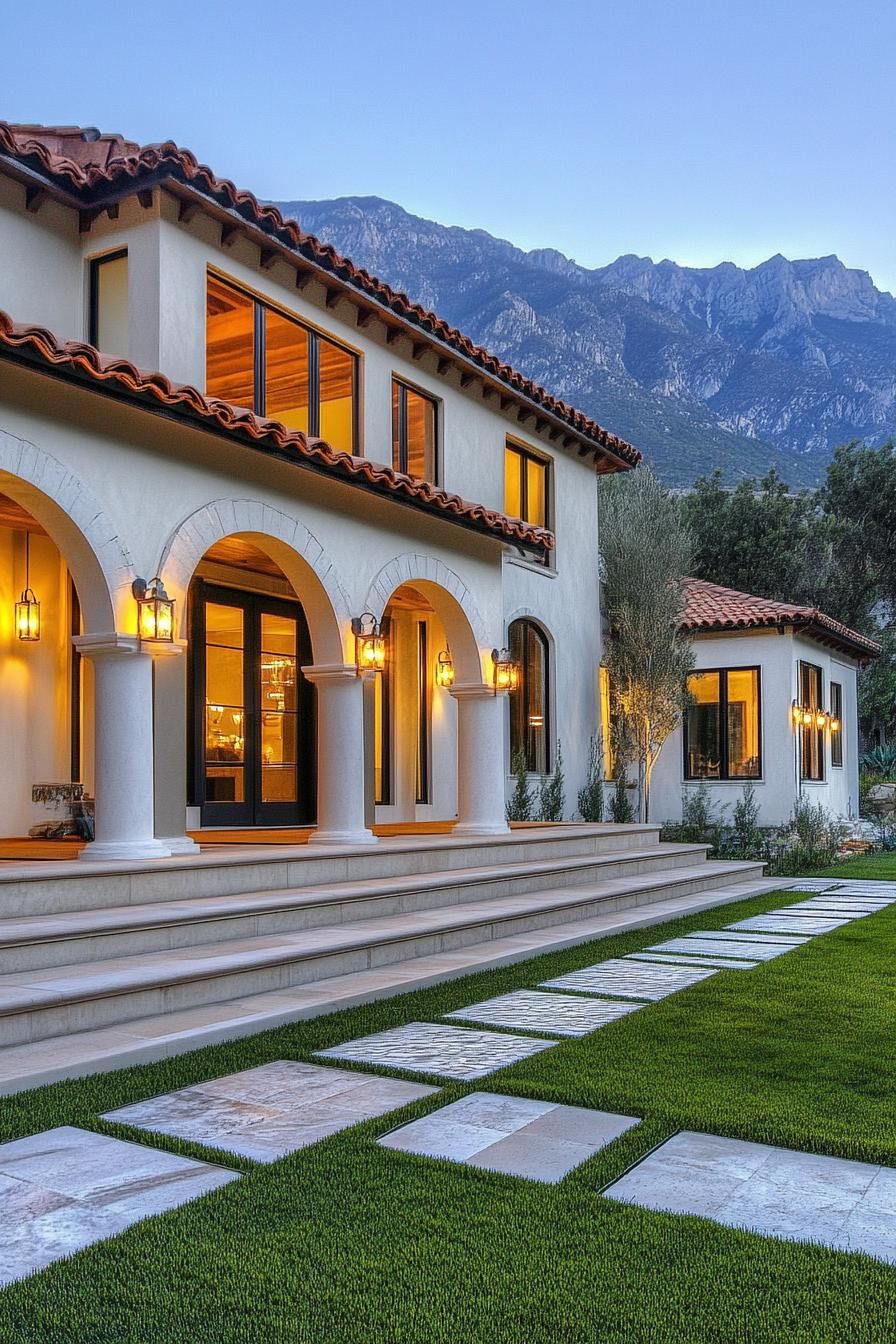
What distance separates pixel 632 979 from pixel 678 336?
85.9 meters

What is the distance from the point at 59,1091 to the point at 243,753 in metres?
7.99

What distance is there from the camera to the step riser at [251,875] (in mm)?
6677

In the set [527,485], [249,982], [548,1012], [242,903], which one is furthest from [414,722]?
[548,1012]

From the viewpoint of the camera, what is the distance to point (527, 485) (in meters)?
16.7

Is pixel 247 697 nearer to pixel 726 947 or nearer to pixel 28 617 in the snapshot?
pixel 28 617

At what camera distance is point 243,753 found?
40.5 ft

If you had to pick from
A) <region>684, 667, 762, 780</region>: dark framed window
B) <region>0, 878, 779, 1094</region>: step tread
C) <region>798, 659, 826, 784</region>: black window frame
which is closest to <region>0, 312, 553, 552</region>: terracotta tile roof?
<region>0, 878, 779, 1094</region>: step tread

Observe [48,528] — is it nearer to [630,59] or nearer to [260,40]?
[630,59]

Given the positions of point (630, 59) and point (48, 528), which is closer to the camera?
point (48, 528)

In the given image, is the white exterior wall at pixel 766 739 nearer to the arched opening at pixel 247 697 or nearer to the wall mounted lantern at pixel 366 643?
the arched opening at pixel 247 697

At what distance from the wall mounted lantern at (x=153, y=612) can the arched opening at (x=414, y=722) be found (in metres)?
6.69

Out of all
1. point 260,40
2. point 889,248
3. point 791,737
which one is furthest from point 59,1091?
point 889,248

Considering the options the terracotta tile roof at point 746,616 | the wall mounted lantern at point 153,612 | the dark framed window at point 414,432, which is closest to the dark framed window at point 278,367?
the dark framed window at point 414,432

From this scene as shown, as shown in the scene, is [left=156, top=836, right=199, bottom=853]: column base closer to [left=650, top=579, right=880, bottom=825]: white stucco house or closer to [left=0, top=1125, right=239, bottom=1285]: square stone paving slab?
[left=0, top=1125, right=239, bottom=1285]: square stone paving slab
